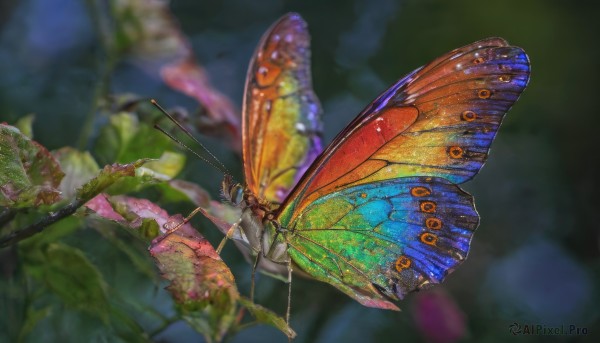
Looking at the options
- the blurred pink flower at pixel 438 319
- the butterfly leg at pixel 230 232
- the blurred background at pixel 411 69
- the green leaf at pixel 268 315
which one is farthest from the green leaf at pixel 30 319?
the blurred pink flower at pixel 438 319

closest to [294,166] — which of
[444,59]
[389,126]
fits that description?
[389,126]

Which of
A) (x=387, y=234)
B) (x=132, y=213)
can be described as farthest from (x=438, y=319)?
(x=132, y=213)

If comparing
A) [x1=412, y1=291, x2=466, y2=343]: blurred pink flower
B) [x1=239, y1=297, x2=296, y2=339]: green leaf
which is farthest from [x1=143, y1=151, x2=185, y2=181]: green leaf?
[x1=412, y1=291, x2=466, y2=343]: blurred pink flower

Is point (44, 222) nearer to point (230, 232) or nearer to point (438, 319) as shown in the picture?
point (230, 232)

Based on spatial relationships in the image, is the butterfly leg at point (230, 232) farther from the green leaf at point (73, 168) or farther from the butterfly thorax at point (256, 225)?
the green leaf at point (73, 168)

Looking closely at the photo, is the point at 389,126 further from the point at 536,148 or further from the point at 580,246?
the point at 536,148

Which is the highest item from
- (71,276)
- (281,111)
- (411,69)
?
(281,111)

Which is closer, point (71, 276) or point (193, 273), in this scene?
point (193, 273)

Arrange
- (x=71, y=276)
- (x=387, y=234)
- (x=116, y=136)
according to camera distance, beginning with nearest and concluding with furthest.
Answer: (x=71, y=276) < (x=116, y=136) < (x=387, y=234)
